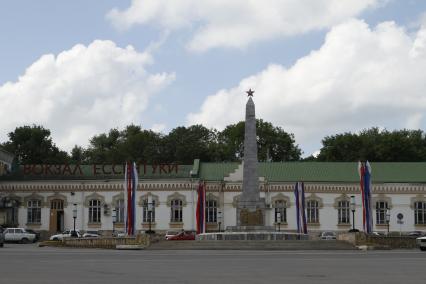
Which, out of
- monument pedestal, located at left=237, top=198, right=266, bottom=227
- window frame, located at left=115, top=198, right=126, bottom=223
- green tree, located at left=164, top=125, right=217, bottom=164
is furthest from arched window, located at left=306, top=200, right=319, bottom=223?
green tree, located at left=164, top=125, right=217, bottom=164

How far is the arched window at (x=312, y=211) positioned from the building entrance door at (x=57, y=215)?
2336cm

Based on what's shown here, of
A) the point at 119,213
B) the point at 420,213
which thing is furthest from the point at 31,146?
the point at 420,213

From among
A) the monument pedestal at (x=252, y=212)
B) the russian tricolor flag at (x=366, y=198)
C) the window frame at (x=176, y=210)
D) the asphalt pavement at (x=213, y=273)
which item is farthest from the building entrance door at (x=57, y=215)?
the asphalt pavement at (x=213, y=273)

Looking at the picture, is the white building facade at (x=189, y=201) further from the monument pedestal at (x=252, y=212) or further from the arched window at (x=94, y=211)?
the monument pedestal at (x=252, y=212)

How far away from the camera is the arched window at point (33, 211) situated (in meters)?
68.1

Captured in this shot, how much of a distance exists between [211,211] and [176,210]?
335 cm

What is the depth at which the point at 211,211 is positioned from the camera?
6825cm

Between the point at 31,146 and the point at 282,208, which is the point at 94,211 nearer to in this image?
the point at 282,208

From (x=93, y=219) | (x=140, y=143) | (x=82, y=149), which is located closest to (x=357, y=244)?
(x=93, y=219)

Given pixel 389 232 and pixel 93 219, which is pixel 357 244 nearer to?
pixel 389 232

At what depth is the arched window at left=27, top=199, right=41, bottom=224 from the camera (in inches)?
2682

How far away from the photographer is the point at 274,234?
4512 cm

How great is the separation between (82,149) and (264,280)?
95.6 m

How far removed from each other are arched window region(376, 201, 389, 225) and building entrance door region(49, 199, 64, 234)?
29856 mm
